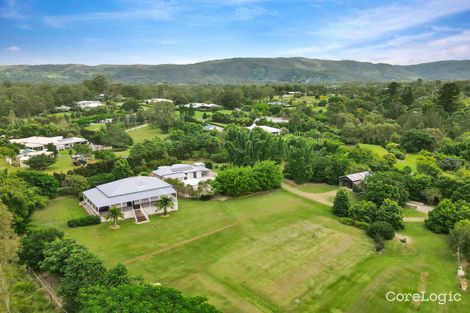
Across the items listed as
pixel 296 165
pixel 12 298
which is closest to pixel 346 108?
pixel 296 165

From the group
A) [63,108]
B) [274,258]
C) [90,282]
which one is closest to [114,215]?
[90,282]

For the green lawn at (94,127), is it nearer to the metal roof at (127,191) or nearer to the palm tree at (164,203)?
the metal roof at (127,191)

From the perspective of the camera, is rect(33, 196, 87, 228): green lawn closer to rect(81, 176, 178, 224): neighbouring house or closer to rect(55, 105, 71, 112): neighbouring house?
rect(81, 176, 178, 224): neighbouring house

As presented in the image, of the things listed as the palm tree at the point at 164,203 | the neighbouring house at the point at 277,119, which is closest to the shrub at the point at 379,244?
the palm tree at the point at 164,203

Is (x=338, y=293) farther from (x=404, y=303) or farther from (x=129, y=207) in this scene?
(x=129, y=207)

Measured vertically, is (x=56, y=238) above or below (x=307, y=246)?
above
